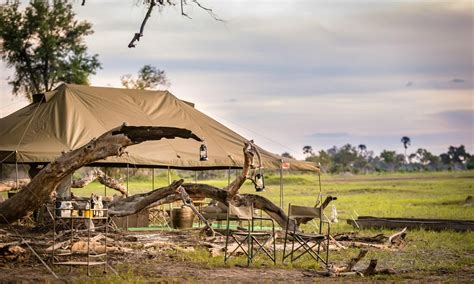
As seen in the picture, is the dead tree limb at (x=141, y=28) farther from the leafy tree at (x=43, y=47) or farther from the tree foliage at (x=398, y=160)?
the tree foliage at (x=398, y=160)

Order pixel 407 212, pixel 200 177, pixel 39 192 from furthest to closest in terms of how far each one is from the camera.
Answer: pixel 200 177, pixel 407 212, pixel 39 192

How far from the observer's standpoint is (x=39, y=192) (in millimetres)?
12102

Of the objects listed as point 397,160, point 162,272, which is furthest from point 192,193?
point 397,160

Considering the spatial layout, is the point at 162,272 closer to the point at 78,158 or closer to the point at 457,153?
the point at 78,158

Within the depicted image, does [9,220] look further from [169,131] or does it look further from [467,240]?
[467,240]

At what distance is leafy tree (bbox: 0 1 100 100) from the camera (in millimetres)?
36875

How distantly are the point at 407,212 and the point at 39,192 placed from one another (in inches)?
655

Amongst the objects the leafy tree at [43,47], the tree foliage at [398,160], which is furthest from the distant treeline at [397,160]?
the leafy tree at [43,47]

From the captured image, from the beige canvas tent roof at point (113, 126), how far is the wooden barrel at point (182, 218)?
0.94 metres

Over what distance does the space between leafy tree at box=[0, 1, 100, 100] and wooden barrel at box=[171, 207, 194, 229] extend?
65.9 ft

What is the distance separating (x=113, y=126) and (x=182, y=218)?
231 centimetres

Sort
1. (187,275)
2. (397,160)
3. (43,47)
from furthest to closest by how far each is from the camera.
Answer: (397,160)
(43,47)
(187,275)

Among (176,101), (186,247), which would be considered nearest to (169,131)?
(186,247)

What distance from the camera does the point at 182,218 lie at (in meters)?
18.5
